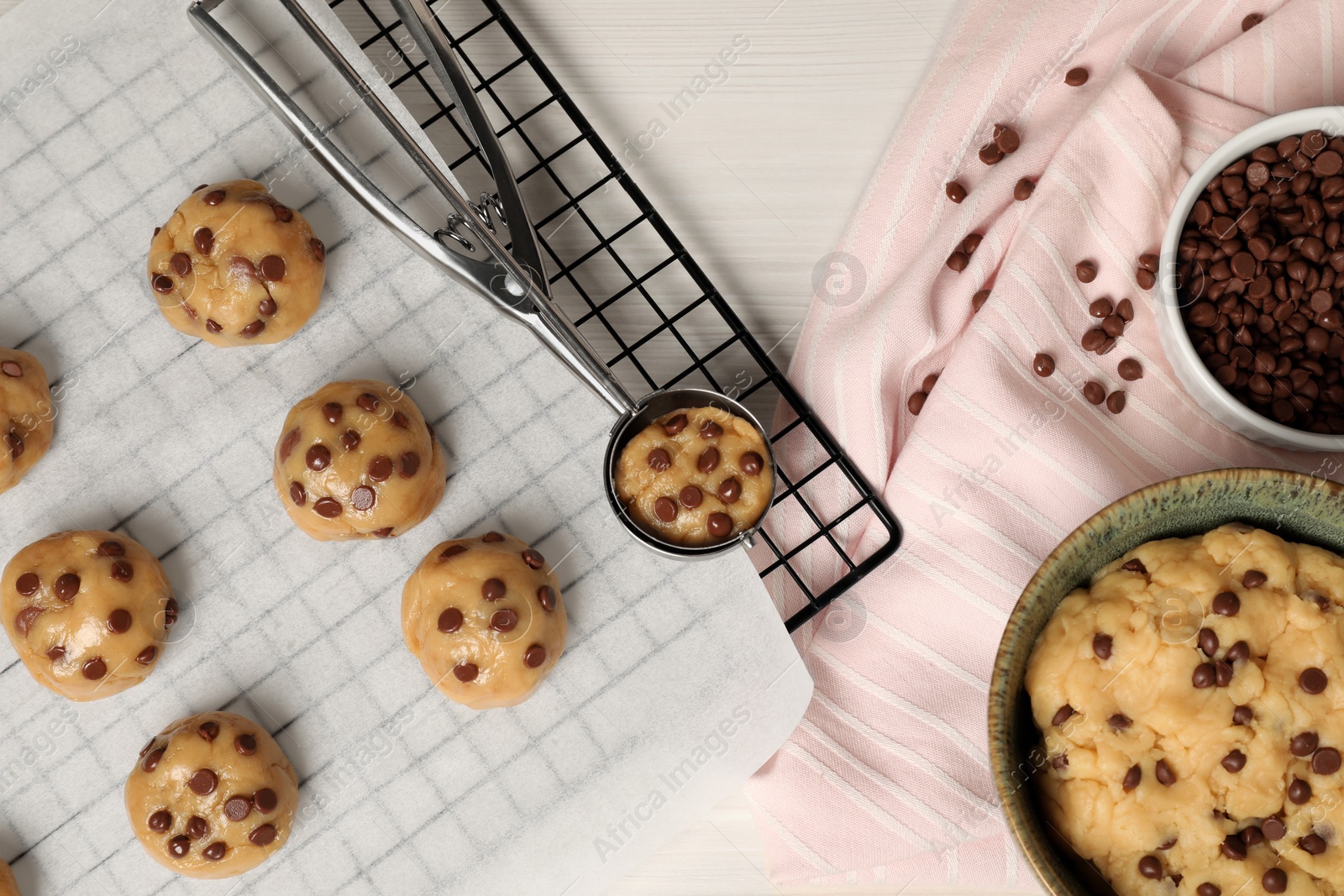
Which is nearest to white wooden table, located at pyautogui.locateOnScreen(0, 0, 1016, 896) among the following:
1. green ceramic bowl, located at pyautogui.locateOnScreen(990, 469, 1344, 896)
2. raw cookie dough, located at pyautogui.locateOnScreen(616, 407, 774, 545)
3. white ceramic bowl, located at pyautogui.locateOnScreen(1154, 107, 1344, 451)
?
raw cookie dough, located at pyautogui.locateOnScreen(616, 407, 774, 545)

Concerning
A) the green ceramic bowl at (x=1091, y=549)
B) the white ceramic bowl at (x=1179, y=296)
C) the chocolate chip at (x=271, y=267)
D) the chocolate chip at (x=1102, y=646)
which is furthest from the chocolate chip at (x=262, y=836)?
the white ceramic bowl at (x=1179, y=296)

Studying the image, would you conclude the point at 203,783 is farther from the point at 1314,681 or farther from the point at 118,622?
the point at 1314,681

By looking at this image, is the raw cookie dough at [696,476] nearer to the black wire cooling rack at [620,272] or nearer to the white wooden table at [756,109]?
the black wire cooling rack at [620,272]

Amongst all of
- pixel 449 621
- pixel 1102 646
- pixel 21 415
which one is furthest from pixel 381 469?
pixel 1102 646

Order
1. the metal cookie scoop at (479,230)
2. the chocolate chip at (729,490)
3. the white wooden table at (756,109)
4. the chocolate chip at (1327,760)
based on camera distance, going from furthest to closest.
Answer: the white wooden table at (756,109) → the chocolate chip at (729,490) → the metal cookie scoop at (479,230) → the chocolate chip at (1327,760)

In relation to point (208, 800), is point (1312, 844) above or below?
below
